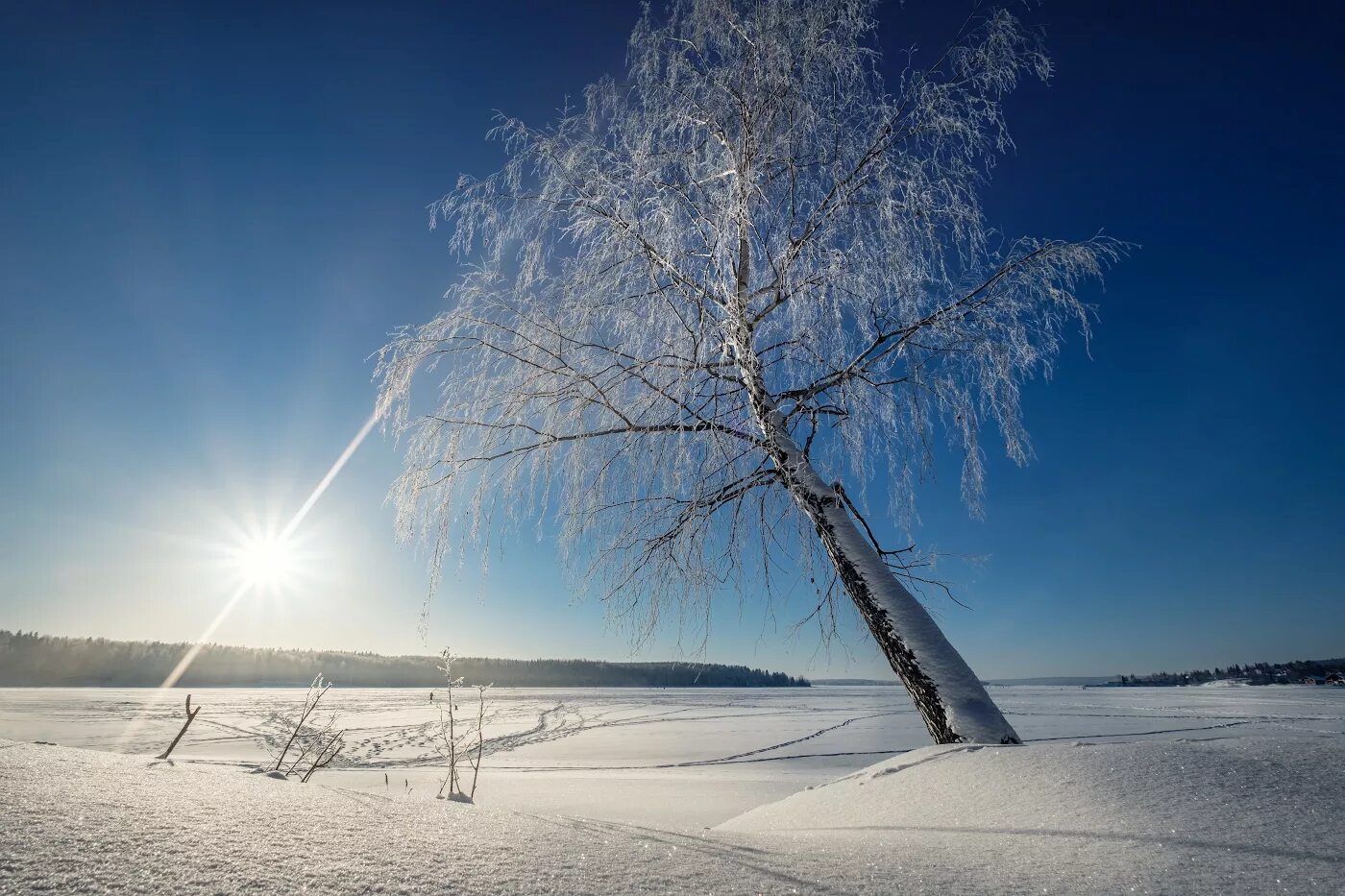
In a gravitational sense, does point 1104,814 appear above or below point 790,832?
above

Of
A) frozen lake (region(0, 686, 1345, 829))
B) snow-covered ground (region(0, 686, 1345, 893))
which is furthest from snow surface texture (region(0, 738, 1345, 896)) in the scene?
frozen lake (region(0, 686, 1345, 829))

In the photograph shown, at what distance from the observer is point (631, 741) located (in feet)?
36.3

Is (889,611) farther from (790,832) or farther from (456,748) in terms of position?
(456,748)

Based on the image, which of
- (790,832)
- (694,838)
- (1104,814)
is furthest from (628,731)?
(694,838)

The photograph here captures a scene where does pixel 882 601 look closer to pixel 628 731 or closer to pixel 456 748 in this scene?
pixel 456 748

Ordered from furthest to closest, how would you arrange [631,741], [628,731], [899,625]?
[628,731], [631,741], [899,625]

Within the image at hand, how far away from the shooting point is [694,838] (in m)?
1.52

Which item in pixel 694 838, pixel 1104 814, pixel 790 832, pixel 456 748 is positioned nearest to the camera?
pixel 694 838

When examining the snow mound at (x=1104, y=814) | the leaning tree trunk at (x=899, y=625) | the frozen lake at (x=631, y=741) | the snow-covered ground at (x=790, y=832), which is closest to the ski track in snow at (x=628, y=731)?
the frozen lake at (x=631, y=741)

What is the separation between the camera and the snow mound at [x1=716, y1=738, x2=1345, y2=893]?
1.36m

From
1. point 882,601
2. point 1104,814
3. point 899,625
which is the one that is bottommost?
point 1104,814

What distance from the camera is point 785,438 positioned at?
13.3 ft

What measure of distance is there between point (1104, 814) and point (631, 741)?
10.3 m

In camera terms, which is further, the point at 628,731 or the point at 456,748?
the point at 628,731
